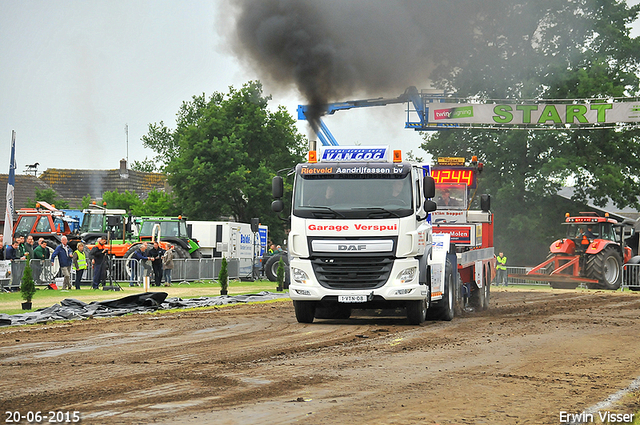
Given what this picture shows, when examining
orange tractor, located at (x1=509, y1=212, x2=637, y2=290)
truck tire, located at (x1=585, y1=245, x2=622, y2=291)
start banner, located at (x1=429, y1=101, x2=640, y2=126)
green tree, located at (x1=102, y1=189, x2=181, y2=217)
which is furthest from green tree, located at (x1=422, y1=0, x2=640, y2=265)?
green tree, located at (x1=102, y1=189, x2=181, y2=217)

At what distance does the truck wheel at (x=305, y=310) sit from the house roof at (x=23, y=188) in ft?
181

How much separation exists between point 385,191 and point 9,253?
52.2 ft

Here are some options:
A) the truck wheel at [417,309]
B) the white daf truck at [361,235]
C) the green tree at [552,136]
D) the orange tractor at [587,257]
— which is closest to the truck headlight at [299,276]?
the white daf truck at [361,235]

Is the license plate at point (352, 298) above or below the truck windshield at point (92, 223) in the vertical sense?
below

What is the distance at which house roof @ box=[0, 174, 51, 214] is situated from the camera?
67.9 m

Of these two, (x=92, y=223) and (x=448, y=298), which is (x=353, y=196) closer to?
(x=448, y=298)

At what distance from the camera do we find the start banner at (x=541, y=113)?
35.6m

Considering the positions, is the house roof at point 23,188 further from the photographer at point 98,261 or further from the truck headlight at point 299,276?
the truck headlight at point 299,276

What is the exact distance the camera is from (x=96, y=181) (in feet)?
269

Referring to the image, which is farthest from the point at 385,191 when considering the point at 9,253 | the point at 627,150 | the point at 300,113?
Answer: the point at 627,150

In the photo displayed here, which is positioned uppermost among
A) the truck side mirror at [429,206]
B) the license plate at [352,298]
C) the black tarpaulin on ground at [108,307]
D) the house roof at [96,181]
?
the house roof at [96,181]

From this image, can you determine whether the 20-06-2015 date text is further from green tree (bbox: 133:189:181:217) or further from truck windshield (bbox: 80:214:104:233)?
green tree (bbox: 133:189:181:217)

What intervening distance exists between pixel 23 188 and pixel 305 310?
59.4 m

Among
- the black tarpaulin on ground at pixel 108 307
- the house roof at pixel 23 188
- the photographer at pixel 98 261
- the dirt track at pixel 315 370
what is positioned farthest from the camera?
the house roof at pixel 23 188
